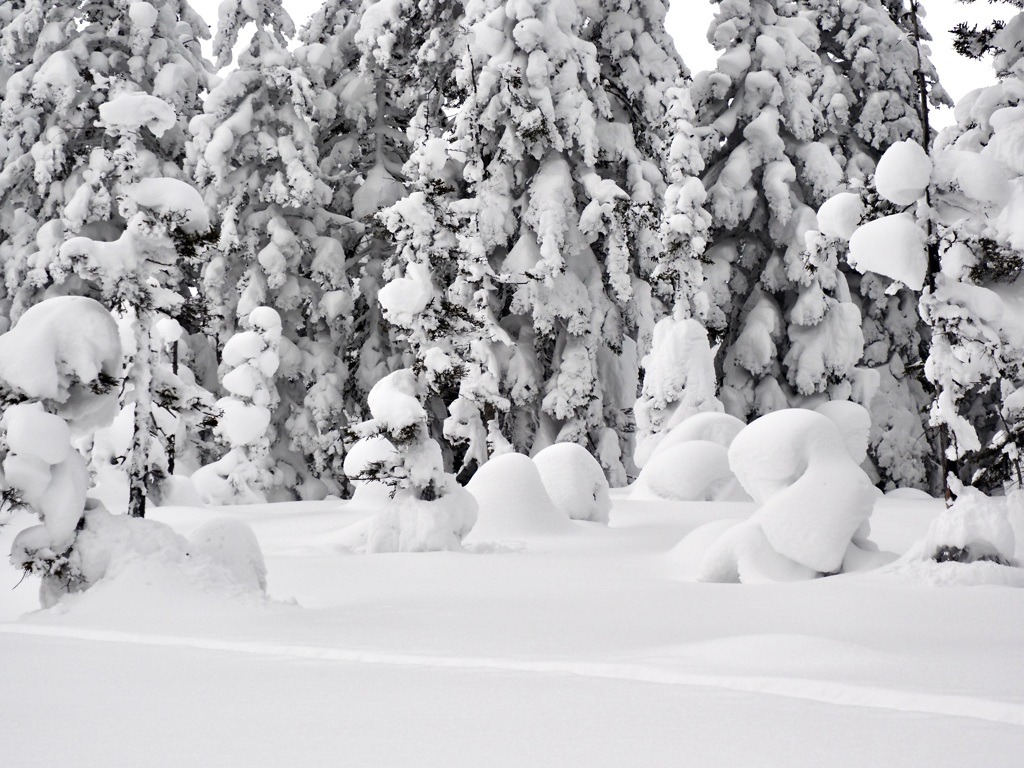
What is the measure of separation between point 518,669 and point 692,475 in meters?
11.9

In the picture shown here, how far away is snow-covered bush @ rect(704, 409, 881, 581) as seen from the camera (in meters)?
11.2

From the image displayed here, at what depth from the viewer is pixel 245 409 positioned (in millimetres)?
22609

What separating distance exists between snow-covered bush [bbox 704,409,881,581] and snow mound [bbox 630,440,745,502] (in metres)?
6.19

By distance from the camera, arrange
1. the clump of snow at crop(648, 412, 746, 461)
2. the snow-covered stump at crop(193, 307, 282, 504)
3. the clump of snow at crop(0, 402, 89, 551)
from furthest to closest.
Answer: the snow-covered stump at crop(193, 307, 282, 504) → the clump of snow at crop(648, 412, 746, 461) → the clump of snow at crop(0, 402, 89, 551)

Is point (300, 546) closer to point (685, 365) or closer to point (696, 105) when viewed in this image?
point (685, 365)

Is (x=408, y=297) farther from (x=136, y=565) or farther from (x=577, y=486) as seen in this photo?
(x=136, y=565)

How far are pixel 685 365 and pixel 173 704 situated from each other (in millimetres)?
16890

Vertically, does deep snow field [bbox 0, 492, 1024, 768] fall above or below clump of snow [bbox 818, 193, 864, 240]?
below

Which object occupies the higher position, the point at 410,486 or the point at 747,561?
the point at 410,486

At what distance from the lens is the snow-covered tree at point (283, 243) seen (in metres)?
25.2

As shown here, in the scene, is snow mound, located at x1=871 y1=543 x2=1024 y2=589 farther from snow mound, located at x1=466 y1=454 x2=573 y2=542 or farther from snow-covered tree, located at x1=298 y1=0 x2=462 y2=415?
snow-covered tree, located at x1=298 y1=0 x2=462 y2=415


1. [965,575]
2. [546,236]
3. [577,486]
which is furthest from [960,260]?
[546,236]

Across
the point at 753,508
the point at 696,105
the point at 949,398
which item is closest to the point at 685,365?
the point at 753,508

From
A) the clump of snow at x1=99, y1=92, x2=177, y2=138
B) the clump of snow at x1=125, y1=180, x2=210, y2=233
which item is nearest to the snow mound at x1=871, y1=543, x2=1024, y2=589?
the clump of snow at x1=125, y1=180, x2=210, y2=233
